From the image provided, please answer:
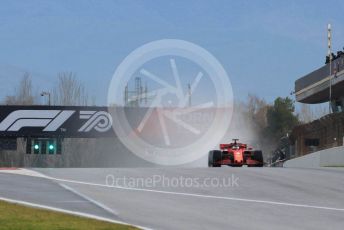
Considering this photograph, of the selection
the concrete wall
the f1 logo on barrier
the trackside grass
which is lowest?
the trackside grass

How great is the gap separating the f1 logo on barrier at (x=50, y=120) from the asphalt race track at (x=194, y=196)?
89.5 ft

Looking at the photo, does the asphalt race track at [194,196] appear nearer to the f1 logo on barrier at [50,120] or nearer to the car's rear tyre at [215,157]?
the car's rear tyre at [215,157]

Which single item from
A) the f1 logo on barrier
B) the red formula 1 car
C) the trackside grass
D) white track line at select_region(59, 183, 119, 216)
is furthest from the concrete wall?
the trackside grass

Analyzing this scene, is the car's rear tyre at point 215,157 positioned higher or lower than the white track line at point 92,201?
higher

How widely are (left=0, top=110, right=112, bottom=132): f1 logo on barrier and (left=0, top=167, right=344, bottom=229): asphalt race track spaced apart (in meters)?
27.3

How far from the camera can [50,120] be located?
155 ft

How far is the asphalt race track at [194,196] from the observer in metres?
11.4

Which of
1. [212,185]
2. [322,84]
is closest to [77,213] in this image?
[212,185]

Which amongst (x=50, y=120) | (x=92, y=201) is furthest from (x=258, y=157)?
(x=50, y=120)

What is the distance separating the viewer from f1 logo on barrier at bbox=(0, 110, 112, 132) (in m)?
46.3

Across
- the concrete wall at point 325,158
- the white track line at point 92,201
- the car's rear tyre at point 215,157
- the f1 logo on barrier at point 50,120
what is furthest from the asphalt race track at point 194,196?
the f1 logo on barrier at point 50,120

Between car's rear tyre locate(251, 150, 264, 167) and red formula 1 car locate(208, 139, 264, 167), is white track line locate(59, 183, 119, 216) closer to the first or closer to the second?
red formula 1 car locate(208, 139, 264, 167)

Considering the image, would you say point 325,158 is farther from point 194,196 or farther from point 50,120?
point 194,196

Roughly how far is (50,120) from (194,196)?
3419 cm
